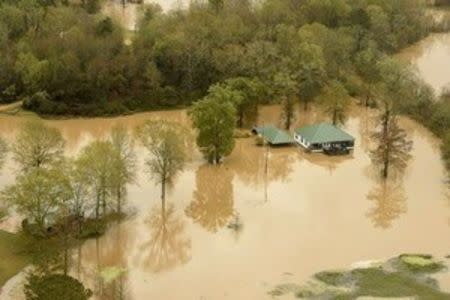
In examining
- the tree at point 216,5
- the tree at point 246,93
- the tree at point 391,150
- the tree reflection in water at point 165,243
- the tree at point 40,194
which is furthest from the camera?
the tree at point 216,5

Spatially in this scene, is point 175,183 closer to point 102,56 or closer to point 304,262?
point 304,262

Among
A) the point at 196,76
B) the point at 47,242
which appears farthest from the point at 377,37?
the point at 47,242

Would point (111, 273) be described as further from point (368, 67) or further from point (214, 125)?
point (368, 67)

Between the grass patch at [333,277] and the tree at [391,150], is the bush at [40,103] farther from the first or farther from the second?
the grass patch at [333,277]

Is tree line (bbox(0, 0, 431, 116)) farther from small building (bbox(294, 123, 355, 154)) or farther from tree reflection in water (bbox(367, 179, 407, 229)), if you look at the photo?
tree reflection in water (bbox(367, 179, 407, 229))

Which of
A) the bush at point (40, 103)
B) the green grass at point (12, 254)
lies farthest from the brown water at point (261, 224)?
the bush at point (40, 103)

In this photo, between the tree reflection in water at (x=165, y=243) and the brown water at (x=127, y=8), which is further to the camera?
the brown water at (x=127, y=8)

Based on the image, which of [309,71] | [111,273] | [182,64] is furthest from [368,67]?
[111,273]

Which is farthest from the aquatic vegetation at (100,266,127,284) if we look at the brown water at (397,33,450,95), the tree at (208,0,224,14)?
the tree at (208,0,224,14)
